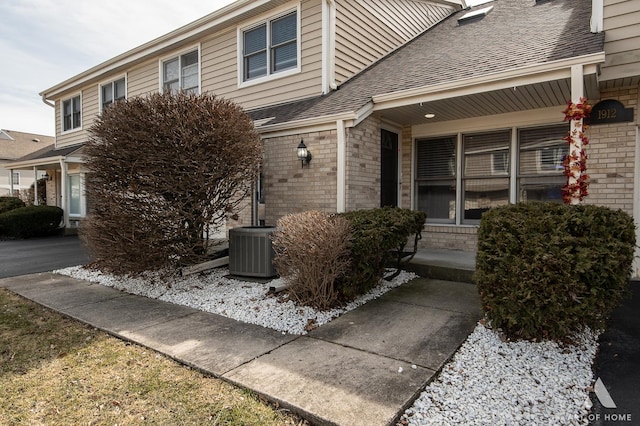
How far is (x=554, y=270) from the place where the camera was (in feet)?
10.2

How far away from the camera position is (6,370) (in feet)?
Answer: 10.2

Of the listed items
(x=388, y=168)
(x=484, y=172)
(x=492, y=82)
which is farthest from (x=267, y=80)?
(x=484, y=172)

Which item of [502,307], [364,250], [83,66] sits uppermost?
[83,66]

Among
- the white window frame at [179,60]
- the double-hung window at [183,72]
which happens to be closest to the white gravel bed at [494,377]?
the white window frame at [179,60]

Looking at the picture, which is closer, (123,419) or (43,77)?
(123,419)

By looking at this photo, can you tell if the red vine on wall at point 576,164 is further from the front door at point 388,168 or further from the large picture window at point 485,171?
the front door at point 388,168

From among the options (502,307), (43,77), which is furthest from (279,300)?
(43,77)

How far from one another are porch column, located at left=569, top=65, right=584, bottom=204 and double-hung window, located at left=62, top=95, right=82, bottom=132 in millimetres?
16284

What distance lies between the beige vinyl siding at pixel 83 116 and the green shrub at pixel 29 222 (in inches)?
121

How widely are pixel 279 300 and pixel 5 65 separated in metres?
19.4

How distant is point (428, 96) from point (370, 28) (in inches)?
152

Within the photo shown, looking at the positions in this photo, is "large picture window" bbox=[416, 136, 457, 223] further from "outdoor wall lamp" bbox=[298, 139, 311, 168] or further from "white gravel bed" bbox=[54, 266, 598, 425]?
"white gravel bed" bbox=[54, 266, 598, 425]

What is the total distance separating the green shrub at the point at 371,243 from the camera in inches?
175

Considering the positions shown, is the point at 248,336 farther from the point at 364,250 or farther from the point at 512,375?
the point at 512,375
